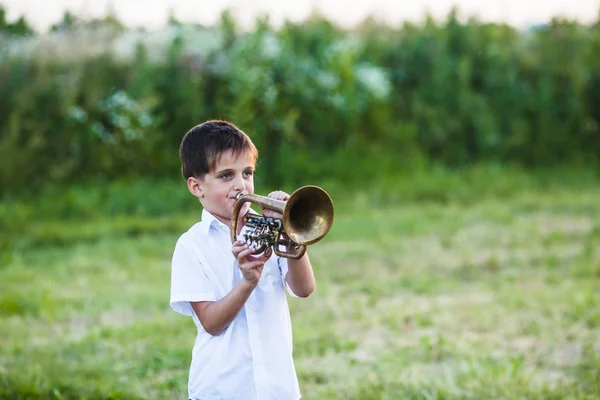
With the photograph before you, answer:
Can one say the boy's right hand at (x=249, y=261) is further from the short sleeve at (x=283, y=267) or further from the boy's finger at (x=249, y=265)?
the short sleeve at (x=283, y=267)

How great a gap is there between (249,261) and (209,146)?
0.42 m

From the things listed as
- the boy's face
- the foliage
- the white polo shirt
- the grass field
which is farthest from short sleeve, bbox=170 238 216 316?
the foliage

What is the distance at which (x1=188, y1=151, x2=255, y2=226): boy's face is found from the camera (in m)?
2.70

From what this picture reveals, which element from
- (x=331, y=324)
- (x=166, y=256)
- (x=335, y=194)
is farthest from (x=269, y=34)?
(x=331, y=324)

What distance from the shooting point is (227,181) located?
2.71 m

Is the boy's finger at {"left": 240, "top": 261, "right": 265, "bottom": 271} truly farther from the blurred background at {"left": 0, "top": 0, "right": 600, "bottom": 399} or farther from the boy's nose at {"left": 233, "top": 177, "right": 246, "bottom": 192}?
the blurred background at {"left": 0, "top": 0, "right": 600, "bottom": 399}

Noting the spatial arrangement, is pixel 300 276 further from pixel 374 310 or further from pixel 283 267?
pixel 374 310

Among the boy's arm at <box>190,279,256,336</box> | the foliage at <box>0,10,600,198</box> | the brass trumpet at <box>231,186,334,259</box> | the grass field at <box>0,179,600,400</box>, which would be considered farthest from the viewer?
the foliage at <box>0,10,600,198</box>

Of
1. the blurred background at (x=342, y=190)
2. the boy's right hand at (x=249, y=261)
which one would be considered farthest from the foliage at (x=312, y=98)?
the boy's right hand at (x=249, y=261)

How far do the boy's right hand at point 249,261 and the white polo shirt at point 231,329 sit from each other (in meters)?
0.18

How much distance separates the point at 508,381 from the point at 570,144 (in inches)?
288

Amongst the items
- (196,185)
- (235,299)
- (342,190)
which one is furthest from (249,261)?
(342,190)

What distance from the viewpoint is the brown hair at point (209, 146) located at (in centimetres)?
272

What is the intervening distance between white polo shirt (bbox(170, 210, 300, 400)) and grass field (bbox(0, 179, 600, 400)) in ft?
4.98
